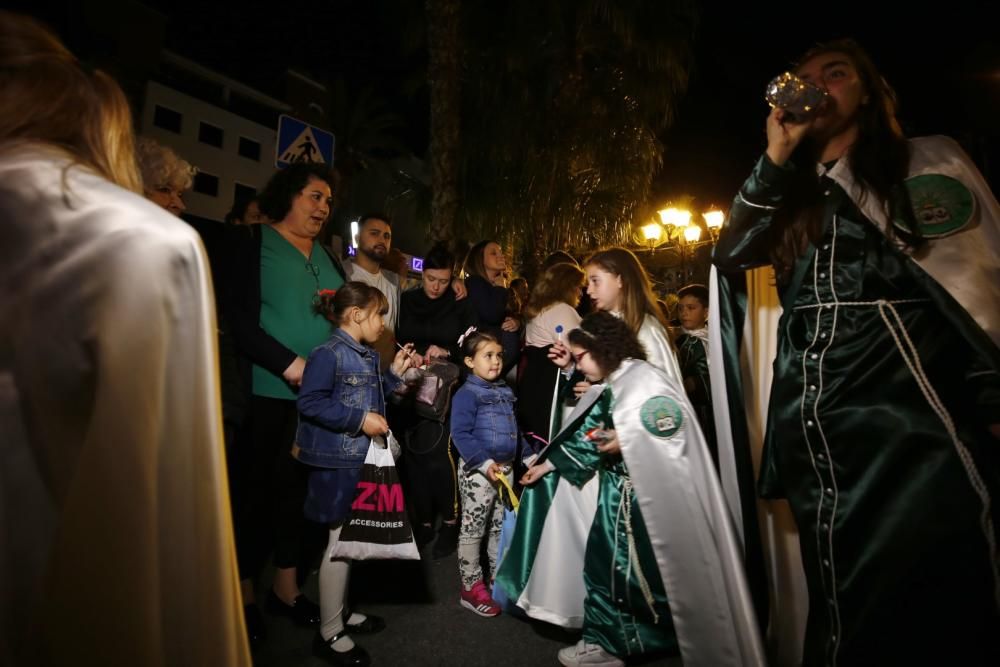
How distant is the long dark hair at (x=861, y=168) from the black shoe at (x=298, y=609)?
9.28ft

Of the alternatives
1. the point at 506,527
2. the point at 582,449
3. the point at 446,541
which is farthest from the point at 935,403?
the point at 446,541

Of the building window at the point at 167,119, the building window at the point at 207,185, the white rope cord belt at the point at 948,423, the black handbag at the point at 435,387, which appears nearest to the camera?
the white rope cord belt at the point at 948,423

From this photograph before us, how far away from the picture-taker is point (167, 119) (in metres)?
20.7

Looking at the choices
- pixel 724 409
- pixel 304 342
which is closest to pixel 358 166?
pixel 304 342

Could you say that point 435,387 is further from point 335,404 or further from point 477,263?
point 477,263

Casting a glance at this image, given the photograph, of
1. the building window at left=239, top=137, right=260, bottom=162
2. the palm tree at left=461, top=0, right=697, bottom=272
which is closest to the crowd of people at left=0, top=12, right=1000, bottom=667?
the palm tree at left=461, top=0, right=697, bottom=272

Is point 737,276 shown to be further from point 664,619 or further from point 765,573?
point 664,619

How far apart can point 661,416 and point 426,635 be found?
1.75 meters

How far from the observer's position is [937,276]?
4.72 feet

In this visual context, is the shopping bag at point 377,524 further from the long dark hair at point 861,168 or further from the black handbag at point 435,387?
the long dark hair at point 861,168

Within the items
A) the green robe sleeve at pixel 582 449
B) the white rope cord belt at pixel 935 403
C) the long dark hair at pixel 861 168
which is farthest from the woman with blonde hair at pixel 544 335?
the white rope cord belt at pixel 935 403

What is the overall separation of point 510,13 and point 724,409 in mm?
7496

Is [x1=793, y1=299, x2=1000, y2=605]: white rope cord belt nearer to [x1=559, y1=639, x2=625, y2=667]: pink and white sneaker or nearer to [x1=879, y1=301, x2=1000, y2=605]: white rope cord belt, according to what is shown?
[x1=879, y1=301, x2=1000, y2=605]: white rope cord belt

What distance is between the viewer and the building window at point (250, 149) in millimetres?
23992
